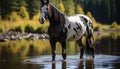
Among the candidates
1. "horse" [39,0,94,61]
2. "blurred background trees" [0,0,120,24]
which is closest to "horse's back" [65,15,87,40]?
"horse" [39,0,94,61]

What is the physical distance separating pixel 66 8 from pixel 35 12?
11517mm

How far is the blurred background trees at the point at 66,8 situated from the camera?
6191cm

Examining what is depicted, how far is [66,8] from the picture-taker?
245ft

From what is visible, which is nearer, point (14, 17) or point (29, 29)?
point (29, 29)

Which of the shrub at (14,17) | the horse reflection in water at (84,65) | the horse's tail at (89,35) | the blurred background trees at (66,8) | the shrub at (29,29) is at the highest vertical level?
the blurred background trees at (66,8)

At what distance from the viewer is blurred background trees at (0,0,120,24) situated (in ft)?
203

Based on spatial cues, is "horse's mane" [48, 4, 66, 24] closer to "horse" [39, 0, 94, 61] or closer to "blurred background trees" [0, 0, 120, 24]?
"horse" [39, 0, 94, 61]

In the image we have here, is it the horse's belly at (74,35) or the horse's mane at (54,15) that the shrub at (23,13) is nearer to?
the horse's belly at (74,35)

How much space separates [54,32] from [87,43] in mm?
2885

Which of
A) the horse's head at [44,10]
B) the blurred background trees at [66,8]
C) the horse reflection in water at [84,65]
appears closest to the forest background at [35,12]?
the blurred background trees at [66,8]

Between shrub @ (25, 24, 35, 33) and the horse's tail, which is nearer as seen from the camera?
the horse's tail

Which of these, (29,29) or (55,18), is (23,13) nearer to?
(29,29)

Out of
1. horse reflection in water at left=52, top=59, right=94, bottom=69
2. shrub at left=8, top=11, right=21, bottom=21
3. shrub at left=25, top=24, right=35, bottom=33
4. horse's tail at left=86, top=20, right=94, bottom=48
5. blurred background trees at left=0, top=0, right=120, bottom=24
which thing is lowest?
horse reflection in water at left=52, top=59, right=94, bottom=69

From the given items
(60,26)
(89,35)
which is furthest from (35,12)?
(60,26)
